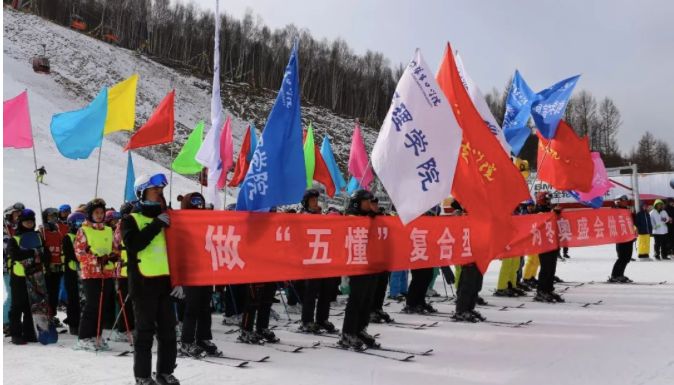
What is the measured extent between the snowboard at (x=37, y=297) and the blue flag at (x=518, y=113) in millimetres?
7951

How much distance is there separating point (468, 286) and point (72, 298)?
5492 mm

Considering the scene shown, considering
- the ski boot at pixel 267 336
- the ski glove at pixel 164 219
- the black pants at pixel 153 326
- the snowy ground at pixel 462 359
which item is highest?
the ski glove at pixel 164 219

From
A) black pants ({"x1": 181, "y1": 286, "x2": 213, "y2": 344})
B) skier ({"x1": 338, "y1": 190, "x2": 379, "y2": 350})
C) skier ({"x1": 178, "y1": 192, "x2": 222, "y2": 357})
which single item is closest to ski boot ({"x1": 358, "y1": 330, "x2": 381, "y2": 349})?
skier ({"x1": 338, "y1": 190, "x2": 379, "y2": 350})

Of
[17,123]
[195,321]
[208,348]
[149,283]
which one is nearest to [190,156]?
[17,123]

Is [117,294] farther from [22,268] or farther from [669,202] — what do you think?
[669,202]

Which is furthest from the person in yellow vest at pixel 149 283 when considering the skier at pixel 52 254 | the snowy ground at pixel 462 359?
the skier at pixel 52 254

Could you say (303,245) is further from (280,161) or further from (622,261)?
(622,261)

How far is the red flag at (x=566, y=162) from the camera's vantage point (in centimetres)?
1120

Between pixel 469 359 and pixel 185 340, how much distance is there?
3.07 meters

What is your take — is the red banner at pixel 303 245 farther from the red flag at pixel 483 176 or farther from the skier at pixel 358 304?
the red flag at pixel 483 176

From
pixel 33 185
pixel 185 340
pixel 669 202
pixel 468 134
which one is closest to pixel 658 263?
pixel 669 202

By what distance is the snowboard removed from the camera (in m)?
7.41

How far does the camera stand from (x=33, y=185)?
2742cm

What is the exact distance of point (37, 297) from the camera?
7473mm
